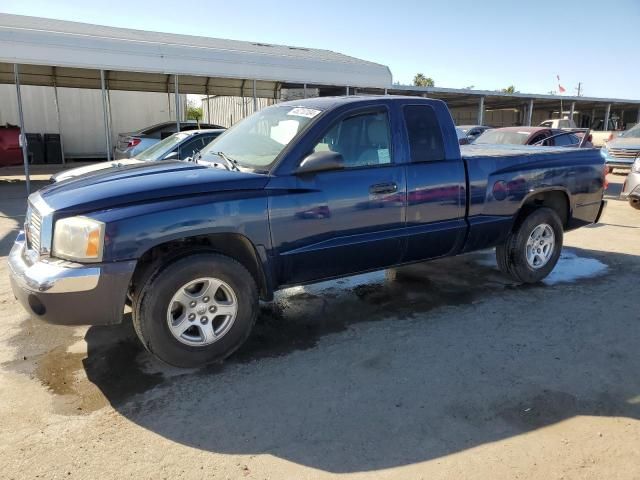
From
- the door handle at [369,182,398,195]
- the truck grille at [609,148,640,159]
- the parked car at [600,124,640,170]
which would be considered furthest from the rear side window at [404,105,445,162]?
the truck grille at [609,148,640,159]

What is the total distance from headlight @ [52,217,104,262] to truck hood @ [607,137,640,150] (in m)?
15.1

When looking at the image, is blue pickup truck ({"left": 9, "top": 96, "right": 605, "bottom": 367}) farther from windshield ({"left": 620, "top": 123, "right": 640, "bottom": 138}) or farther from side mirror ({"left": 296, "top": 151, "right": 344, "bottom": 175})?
windshield ({"left": 620, "top": 123, "right": 640, "bottom": 138})

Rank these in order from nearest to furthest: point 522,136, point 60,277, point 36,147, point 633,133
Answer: point 60,277, point 522,136, point 633,133, point 36,147

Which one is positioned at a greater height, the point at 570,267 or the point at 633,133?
the point at 633,133

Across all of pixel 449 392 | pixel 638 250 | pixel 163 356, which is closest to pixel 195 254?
pixel 163 356

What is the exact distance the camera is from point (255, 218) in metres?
3.61

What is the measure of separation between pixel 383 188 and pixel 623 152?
43.3 ft

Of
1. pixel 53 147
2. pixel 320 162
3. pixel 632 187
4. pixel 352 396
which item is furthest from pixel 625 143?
pixel 53 147

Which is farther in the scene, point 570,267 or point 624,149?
point 624,149

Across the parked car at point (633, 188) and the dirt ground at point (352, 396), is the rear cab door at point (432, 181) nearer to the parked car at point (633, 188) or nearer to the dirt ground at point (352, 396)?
the dirt ground at point (352, 396)

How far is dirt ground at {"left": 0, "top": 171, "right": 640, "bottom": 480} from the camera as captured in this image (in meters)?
2.64

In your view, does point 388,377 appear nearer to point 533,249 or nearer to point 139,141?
point 533,249

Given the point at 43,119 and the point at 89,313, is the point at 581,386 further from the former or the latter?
the point at 43,119

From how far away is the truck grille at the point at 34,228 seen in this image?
3399mm
